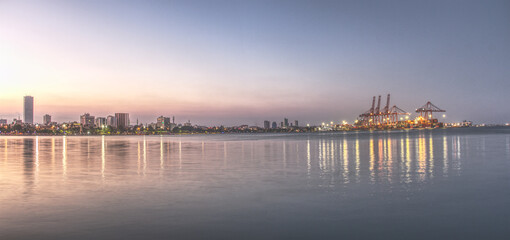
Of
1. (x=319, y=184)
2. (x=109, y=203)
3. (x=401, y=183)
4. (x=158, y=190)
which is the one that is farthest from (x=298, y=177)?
(x=109, y=203)

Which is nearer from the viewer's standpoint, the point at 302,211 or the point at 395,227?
the point at 395,227

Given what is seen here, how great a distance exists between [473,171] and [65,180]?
18.5 m

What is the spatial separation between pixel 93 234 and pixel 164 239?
5.06 feet

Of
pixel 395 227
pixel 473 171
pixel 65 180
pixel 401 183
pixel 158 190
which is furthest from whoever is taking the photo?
pixel 473 171

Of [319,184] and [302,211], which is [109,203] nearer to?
[302,211]

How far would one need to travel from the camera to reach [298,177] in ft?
52.5

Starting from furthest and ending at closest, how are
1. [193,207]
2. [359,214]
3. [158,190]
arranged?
[158,190] < [193,207] < [359,214]

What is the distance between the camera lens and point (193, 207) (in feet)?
33.2

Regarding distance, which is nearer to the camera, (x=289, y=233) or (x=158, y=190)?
(x=289, y=233)

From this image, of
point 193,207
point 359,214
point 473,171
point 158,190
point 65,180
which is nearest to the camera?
point 359,214

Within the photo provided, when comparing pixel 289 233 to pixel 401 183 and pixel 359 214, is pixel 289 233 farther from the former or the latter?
pixel 401 183

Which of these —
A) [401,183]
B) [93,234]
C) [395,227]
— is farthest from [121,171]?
Answer: [395,227]

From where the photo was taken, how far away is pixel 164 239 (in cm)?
727

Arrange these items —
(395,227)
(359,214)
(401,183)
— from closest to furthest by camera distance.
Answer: (395,227), (359,214), (401,183)
